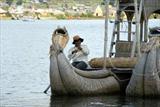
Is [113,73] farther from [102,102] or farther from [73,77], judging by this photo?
[73,77]

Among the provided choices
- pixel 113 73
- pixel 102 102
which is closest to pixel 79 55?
pixel 113 73

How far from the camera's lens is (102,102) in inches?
979

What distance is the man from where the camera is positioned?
26.2 metres

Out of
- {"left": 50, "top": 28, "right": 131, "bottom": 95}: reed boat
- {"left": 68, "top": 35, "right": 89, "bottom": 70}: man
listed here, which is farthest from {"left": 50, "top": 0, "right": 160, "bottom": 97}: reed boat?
{"left": 68, "top": 35, "right": 89, "bottom": 70}: man

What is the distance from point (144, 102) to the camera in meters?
24.7

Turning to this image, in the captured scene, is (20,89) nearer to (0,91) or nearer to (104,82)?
(0,91)

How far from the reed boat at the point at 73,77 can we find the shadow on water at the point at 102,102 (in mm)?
253

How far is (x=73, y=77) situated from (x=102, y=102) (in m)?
1.25

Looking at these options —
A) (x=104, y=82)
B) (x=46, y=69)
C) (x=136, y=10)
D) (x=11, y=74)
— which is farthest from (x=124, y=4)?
(x=46, y=69)

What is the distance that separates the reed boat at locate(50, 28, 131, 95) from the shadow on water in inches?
9.9

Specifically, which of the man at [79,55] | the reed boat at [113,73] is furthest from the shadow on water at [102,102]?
the man at [79,55]

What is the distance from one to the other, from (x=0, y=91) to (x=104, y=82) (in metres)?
5.38

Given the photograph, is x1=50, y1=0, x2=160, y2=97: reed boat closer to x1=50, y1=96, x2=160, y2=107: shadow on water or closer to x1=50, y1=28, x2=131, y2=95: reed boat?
x1=50, y1=28, x2=131, y2=95: reed boat

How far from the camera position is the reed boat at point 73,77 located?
25.0 meters
